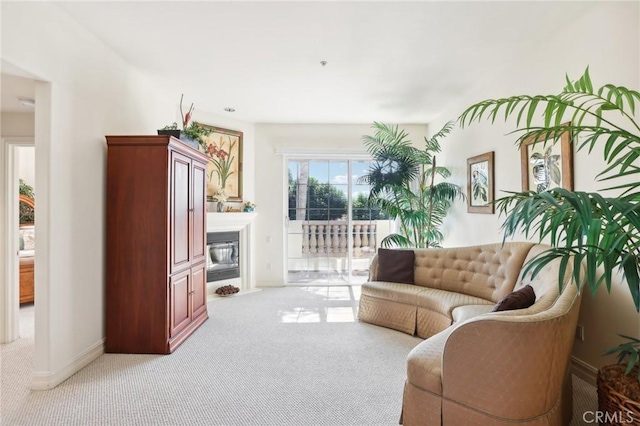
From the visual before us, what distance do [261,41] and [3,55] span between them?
173 cm

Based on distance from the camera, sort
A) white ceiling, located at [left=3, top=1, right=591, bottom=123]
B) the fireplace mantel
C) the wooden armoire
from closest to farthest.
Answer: white ceiling, located at [left=3, top=1, right=591, bottom=123] < the wooden armoire < the fireplace mantel

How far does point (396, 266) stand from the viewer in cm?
379

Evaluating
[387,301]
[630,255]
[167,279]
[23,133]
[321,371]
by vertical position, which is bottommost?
[321,371]

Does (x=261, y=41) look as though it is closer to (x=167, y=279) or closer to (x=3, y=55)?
(x=3, y=55)

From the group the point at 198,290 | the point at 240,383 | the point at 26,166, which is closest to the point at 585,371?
the point at 240,383

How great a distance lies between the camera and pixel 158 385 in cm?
239

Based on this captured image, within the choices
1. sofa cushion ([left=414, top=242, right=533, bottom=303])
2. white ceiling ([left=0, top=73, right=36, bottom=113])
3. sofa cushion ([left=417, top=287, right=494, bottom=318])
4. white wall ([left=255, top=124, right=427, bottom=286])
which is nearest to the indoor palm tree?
sofa cushion ([left=414, top=242, right=533, bottom=303])

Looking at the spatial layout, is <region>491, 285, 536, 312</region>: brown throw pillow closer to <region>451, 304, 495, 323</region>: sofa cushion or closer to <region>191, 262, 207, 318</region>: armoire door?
<region>451, 304, 495, 323</region>: sofa cushion

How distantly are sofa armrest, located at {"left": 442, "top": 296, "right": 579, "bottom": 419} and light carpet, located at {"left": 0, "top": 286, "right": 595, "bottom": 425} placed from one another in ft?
2.12

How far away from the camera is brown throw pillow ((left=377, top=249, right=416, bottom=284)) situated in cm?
375

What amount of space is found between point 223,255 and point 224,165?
1.40 metres

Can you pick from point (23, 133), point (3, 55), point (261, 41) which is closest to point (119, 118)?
point (23, 133)

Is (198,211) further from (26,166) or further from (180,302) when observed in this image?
(26,166)

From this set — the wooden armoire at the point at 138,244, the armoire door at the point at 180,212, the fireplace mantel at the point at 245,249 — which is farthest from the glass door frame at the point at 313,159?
the wooden armoire at the point at 138,244
